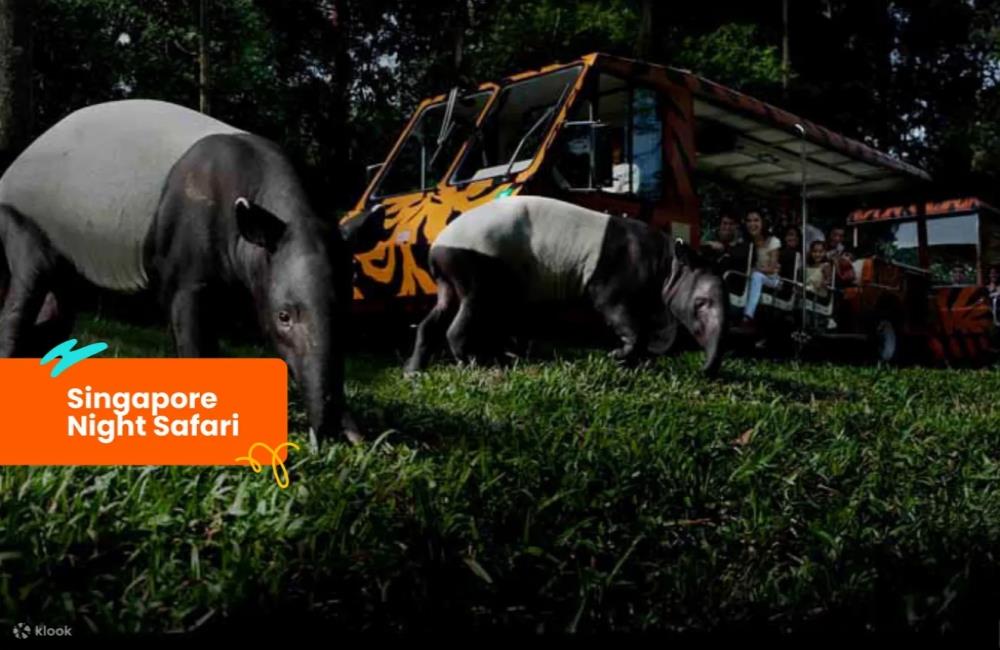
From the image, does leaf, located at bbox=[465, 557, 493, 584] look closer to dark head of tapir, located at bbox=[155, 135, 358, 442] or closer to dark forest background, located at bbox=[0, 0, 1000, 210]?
dark head of tapir, located at bbox=[155, 135, 358, 442]

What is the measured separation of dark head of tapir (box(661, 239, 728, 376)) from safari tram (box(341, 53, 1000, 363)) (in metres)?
0.96

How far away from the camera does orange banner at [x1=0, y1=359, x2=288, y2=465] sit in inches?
103

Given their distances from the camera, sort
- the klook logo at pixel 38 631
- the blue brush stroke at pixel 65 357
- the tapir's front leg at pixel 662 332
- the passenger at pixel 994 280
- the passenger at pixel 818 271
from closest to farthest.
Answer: the klook logo at pixel 38 631 → the blue brush stroke at pixel 65 357 → the tapir's front leg at pixel 662 332 → the passenger at pixel 818 271 → the passenger at pixel 994 280

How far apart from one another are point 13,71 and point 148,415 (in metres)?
4.39

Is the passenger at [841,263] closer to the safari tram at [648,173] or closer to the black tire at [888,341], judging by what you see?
the safari tram at [648,173]

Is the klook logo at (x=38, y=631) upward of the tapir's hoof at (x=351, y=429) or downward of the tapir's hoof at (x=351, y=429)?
downward

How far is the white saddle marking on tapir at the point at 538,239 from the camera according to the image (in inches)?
250

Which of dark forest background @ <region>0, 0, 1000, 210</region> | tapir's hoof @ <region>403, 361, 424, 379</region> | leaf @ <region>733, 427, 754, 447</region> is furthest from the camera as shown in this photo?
dark forest background @ <region>0, 0, 1000, 210</region>

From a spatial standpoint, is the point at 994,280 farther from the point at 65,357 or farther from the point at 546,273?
the point at 65,357

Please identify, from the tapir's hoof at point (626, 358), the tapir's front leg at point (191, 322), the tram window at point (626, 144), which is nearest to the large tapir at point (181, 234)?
the tapir's front leg at point (191, 322)

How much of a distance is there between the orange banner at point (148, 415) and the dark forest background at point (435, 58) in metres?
1.03

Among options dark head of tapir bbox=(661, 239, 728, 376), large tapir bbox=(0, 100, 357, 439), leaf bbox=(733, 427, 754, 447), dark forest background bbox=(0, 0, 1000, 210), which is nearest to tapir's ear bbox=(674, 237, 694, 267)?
dark head of tapir bbox=(661, 239, 728, 376)

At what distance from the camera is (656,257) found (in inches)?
263

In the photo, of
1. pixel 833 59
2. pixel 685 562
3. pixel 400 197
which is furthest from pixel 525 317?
pixel 833 59
